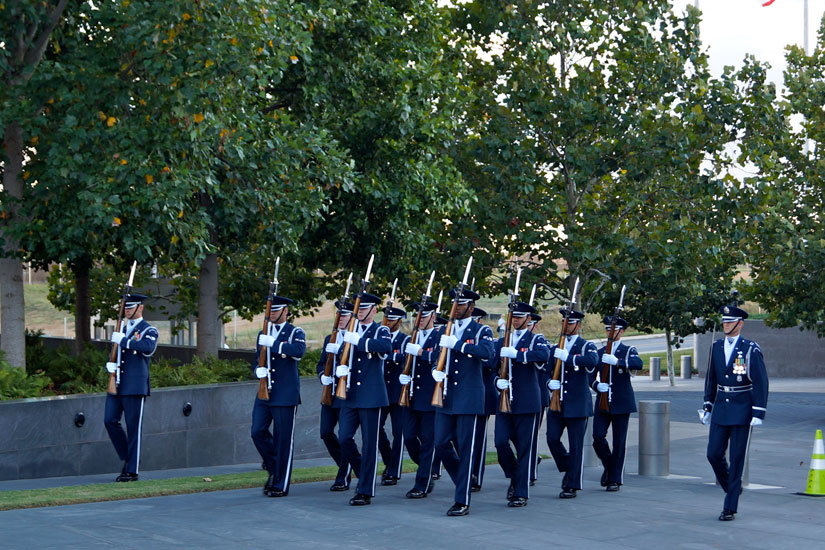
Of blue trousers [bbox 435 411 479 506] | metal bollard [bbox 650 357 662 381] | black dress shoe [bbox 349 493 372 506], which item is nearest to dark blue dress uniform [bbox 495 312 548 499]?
blue trousers [bbox 435 411 479 506]

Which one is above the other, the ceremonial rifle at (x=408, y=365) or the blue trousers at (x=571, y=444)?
the ceremonial rifle at (x=408, y=365)

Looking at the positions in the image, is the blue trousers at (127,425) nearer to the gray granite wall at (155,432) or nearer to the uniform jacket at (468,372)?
the gray granite wall at (155,432)

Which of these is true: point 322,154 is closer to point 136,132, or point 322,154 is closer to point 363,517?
point 136,132

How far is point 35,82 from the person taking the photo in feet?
46.3

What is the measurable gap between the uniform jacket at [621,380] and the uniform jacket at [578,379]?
1.48 ft

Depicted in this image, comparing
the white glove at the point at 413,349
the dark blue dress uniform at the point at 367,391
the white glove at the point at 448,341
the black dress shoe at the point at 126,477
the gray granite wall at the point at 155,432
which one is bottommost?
the black dress shoe at the point at 126,477

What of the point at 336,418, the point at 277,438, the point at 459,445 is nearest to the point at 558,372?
the point at 459,445

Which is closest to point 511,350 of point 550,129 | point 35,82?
point 35,82

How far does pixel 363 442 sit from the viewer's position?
11695mm

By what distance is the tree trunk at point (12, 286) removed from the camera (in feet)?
50.1

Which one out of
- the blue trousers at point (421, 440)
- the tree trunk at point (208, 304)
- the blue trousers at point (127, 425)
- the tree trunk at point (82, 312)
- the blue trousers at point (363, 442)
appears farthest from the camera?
the tree trunk at point (82, 312)

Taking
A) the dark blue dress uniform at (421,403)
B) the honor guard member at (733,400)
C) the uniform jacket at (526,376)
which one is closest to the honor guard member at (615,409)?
the uniform jacket at (526,376)

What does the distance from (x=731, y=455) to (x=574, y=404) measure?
2.06m

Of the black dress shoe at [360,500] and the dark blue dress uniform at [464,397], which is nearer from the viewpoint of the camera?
the dark blue dress uniform at [464,397]
